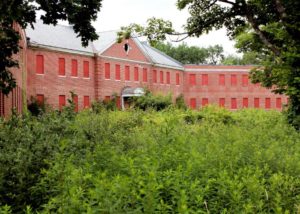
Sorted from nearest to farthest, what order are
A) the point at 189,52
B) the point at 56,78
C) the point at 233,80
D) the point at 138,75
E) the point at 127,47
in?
the point at 56,78 < the point at 127,47 < the point at 138,75 < the point at 233,80 < the point at 189,52

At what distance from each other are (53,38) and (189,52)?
4789cm

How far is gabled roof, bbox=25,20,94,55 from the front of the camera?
3546 cm

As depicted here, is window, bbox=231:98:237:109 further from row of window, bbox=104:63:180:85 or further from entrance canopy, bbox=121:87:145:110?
entrance canopy, bbox=121:87:145:110

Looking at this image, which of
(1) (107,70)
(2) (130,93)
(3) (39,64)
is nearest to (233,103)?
(2) (130,93)

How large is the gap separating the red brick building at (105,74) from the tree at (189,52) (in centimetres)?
2408

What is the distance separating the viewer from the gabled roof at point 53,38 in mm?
35456

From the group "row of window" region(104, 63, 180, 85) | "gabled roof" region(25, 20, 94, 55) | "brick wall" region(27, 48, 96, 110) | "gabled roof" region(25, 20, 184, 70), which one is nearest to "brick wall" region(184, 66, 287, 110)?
"row of window" region(104, 63, 180, 85)

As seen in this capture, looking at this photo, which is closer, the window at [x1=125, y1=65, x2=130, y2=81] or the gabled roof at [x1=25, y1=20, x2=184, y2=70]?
the gabled roof at [x1=25, y1=20, x2=184, y2=70]

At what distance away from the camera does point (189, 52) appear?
8306 centimetres

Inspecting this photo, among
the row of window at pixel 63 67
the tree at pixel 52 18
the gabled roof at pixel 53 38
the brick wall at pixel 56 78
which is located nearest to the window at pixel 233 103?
the brick wall at pixel 56 78

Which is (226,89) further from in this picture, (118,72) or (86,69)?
(86,69)

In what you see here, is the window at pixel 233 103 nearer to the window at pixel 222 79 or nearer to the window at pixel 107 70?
the window at pixel 222 79

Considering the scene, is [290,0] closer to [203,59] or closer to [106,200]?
[106,200]

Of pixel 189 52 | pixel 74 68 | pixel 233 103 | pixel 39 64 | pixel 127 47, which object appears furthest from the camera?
pixel 189 52
